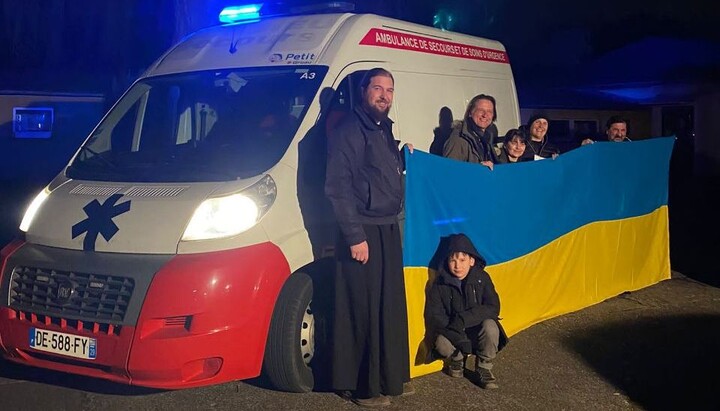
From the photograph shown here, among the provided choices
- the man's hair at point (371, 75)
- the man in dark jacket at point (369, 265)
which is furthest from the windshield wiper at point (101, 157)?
the man's hair at point (371, 75)

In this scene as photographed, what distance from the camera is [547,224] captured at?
7.00 metres

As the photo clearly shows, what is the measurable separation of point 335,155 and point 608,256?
160 inches

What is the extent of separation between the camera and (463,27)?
37062mm

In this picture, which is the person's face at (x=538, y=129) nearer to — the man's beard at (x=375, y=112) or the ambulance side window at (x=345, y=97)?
the ambulance side window at (x=345, y=97)

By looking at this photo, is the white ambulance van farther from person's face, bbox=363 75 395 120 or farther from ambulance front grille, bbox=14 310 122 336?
person's face, bbox=363 75 395 120

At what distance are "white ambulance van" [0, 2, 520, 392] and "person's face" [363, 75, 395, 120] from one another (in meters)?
0.25

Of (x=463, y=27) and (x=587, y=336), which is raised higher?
(x=463, y=27)

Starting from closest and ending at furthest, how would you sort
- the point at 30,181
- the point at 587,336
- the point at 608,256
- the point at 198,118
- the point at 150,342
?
the point at 150,342, the point at 198,118, the point at 587,336, the point at 608,256, the point at 30,181

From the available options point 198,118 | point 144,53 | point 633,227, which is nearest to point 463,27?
point 144,53

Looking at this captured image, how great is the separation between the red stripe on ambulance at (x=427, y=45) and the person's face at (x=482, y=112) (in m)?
0.69

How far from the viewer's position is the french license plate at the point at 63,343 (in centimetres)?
466

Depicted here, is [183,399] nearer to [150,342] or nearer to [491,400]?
[150,342]

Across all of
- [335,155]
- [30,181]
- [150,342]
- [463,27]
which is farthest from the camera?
[463,27]

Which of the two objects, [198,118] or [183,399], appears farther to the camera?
[198,118]
